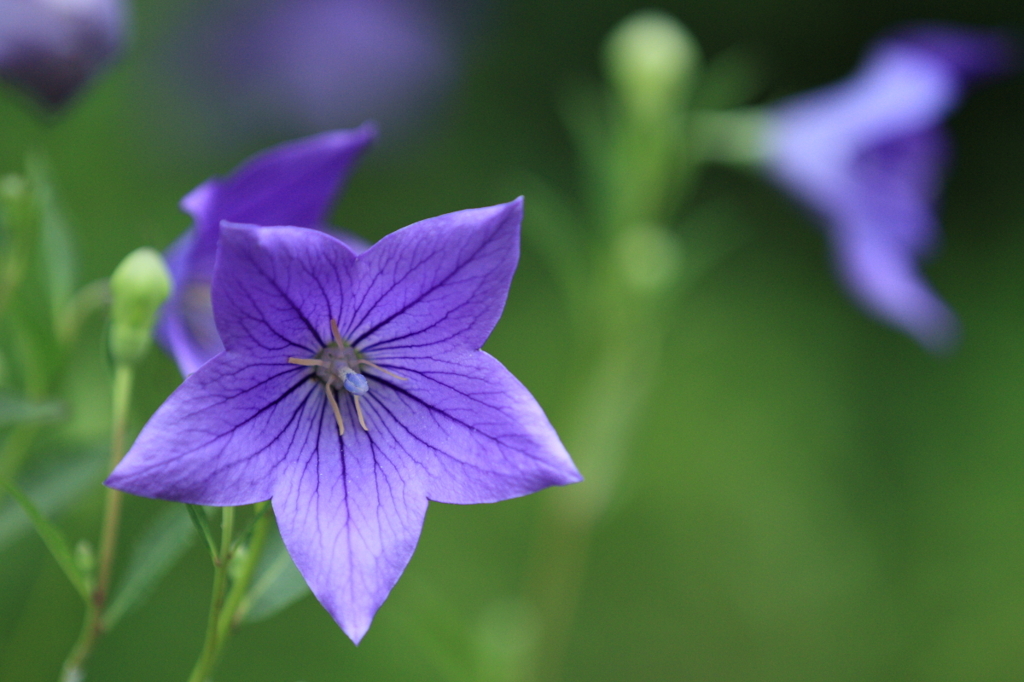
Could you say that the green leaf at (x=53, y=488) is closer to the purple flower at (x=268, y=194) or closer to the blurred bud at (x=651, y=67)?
the purple flower at (x=268, y=194)

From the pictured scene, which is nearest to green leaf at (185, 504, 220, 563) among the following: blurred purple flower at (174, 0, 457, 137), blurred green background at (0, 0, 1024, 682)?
blurred green background at (0, 0, 1024, 682)

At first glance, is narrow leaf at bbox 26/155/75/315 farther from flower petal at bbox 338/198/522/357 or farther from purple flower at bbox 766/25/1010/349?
purple flower at bbox 766/25/1010/349

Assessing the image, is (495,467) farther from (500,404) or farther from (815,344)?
(815,344)

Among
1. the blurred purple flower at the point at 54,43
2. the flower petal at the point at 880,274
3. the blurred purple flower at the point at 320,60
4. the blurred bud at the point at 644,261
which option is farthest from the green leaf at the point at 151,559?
the blurred purple flower at the point at 320,60

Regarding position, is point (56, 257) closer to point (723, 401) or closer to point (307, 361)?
point (307, 361)

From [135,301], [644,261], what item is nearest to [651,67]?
[644,261]

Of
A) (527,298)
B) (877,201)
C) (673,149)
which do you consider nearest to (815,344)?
(527,298)
